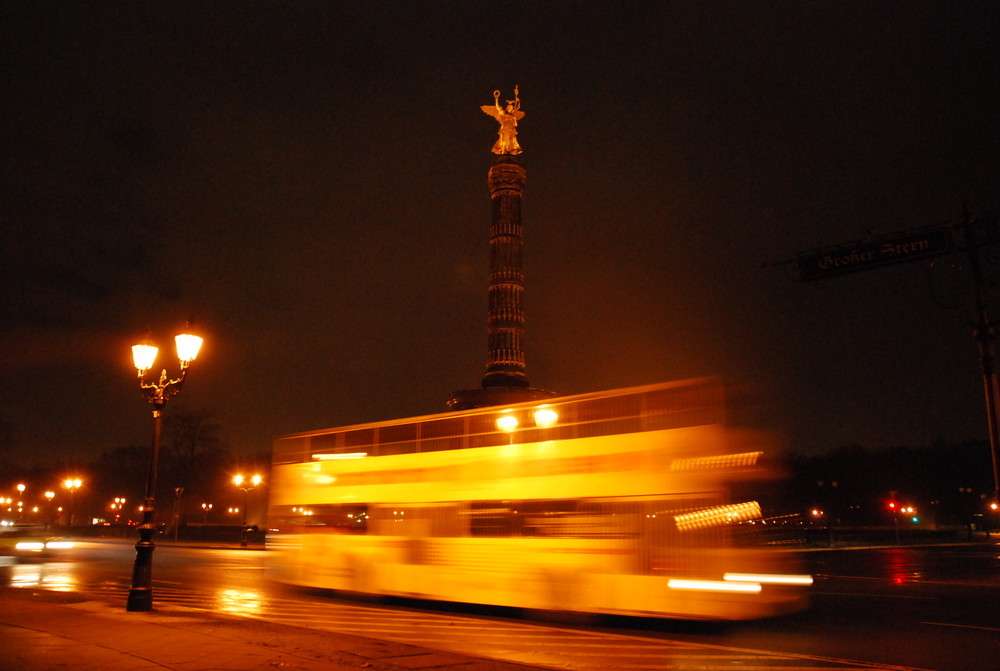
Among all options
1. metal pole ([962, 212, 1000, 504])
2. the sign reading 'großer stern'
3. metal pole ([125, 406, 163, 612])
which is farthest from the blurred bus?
metal pole ([125, 406, 163, 612])

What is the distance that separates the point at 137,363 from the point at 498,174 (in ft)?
168

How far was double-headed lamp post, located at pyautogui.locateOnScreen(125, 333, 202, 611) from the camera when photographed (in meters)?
13.1

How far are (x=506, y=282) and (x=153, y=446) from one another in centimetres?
4764

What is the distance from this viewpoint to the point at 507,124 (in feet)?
211

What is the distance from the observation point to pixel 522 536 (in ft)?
44.6

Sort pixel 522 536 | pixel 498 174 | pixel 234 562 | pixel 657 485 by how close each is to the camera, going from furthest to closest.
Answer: pixel 498 174 → pixel 234 562 → pixel 522 536 → pixel 657 485

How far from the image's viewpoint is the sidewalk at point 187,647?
28.5ft

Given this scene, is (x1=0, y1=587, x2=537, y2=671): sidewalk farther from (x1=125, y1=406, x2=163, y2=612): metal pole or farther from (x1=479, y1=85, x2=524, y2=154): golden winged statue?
(x1=479, y1=85, x2=524, y2=154): golden winged statue

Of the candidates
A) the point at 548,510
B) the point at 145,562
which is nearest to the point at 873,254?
the point at 548,510

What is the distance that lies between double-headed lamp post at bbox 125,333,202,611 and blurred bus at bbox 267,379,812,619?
12.4ft

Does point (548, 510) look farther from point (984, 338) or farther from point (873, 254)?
point (984, 338)

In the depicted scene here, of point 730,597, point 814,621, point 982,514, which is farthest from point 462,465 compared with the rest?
point 982,514

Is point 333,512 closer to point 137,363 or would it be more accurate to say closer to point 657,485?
point 137,363

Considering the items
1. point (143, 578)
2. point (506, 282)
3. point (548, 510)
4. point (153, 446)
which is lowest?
point (143, 578)
